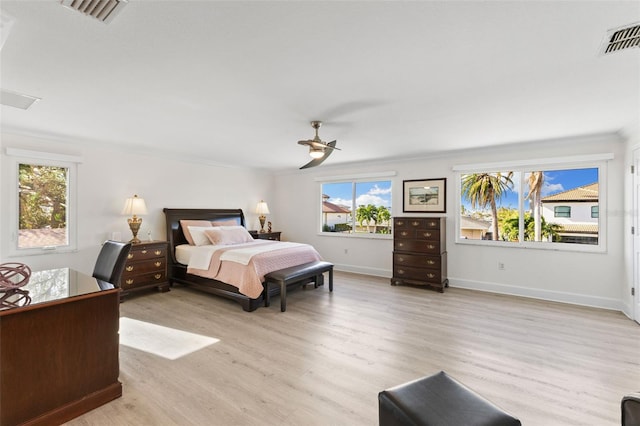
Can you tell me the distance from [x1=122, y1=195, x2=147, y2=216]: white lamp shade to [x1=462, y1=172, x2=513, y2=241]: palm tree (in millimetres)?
5331

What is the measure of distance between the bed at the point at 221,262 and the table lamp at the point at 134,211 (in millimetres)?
577

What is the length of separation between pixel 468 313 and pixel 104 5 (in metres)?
4.42

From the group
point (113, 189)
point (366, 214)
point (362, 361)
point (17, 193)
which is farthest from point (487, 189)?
point (17, 193)

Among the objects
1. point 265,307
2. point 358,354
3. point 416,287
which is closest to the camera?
point 358,354

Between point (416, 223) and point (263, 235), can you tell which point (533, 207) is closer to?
point (416, 223)

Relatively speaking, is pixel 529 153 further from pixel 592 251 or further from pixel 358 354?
pixel 358 354

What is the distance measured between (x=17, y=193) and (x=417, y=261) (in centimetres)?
574

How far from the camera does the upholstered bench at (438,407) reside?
48.4 inches

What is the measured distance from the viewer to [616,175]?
3.87 metres

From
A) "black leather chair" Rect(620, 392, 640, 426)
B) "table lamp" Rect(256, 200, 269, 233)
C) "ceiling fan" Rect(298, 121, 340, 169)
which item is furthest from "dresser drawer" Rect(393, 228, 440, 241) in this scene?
"black leather chair" Rect(620, 392, 640, 426)

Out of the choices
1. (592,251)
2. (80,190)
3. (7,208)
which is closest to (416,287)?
(592,251)

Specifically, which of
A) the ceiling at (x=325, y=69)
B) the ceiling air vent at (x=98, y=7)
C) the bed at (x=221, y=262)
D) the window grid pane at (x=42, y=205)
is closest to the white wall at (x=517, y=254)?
the ceiling at (x=325, y=69)

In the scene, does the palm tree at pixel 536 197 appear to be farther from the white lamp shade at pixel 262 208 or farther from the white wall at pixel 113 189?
the white wall at pixel 113 189

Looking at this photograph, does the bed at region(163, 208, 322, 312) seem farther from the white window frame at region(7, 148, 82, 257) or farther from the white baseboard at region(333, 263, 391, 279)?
the white baseboard at region(333, 263, 391, 279)
